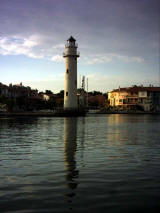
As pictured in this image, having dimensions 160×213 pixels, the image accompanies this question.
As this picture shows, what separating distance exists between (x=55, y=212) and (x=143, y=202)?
7.73ft

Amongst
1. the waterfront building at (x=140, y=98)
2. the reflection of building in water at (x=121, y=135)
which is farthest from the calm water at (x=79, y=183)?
the waterfront building at (x=140, y=98)

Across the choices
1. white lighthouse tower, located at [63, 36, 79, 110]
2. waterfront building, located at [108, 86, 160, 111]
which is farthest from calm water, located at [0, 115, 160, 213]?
waterfront building, located at [108, 86, 160, 111]

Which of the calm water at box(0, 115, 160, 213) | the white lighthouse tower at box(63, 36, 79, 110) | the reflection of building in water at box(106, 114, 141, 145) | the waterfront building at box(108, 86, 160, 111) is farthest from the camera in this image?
the waterfront building at box(108, 86, 160, 111)

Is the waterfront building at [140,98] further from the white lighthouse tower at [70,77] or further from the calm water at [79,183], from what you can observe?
the calm water at [79,183]

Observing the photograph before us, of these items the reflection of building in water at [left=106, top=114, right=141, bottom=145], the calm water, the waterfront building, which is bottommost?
the reflection of building in water at [left=106, top=114, right=141, bottom=145]

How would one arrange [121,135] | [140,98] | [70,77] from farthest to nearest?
[140,98] → [70,77] → [121,135]

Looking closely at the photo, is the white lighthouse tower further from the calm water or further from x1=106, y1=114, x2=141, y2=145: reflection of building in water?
the calm water

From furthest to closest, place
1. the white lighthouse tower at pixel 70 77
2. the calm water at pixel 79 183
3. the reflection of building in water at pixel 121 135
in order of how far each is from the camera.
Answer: the white lighthouse tower at pixel 70 77
the reflection of building in water at pixel 121 135
the calm water at pixel 79 183

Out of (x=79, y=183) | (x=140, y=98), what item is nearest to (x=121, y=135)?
(x=79, y=183)

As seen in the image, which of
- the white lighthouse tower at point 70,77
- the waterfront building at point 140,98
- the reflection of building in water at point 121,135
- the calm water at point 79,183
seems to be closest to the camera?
the calm water at point 79,183

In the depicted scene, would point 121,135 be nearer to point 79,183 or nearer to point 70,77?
point 79,183

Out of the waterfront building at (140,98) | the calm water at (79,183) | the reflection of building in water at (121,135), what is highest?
the waterfront building at (140,98)

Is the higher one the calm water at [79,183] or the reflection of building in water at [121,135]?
the calm water at [79,183]

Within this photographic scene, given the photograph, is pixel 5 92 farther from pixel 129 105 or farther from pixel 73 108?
pixel 73 108
